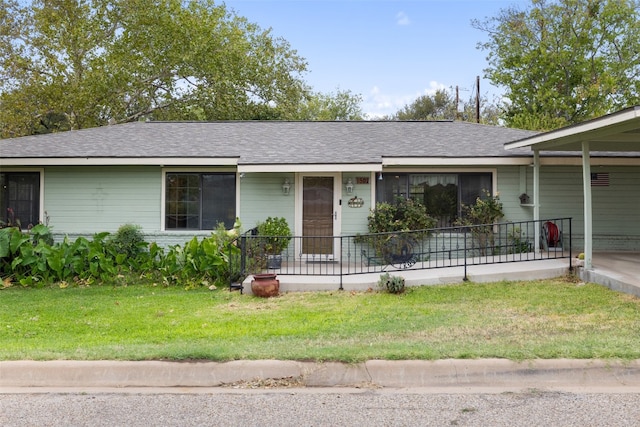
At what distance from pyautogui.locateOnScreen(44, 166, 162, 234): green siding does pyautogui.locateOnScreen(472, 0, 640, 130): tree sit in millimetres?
22450

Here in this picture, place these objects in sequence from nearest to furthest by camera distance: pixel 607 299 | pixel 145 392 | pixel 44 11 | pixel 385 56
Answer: pixel 145 392
pixel 607 299
pixel 44 11
pixel 385 56

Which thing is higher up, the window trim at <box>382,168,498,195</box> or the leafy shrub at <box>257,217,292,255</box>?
the window trim at <box>382,168,498,195</box>

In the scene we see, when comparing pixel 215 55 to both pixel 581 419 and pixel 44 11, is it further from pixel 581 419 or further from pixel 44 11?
pixel 581 419

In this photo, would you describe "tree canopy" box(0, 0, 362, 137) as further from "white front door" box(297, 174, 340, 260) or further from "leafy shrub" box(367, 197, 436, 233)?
"leafy shrub" box(367, 197, 436, 233)

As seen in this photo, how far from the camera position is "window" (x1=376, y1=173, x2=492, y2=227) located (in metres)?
11.7

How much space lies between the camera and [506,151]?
452 inches


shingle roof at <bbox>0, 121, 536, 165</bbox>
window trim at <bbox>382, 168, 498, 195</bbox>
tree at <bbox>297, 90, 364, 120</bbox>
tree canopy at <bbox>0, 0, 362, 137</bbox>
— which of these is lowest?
window trim at <bbox>382, 168, 498, 195</bbox>

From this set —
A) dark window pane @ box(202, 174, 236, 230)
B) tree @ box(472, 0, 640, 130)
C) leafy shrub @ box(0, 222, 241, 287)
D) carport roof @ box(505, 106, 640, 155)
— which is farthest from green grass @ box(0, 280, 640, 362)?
tree @ box(472, 0, 640, 130)

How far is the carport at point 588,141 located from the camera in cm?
709

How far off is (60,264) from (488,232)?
9.19 m

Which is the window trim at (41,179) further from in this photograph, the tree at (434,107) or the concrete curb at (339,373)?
the tree at (434,107)

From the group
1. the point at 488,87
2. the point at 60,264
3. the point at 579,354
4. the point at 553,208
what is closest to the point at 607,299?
the point at 579,354

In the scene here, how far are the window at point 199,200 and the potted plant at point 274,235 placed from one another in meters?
1.13

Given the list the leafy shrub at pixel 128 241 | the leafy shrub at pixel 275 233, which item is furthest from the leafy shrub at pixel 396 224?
the leafy shrub at pixel 128 241
